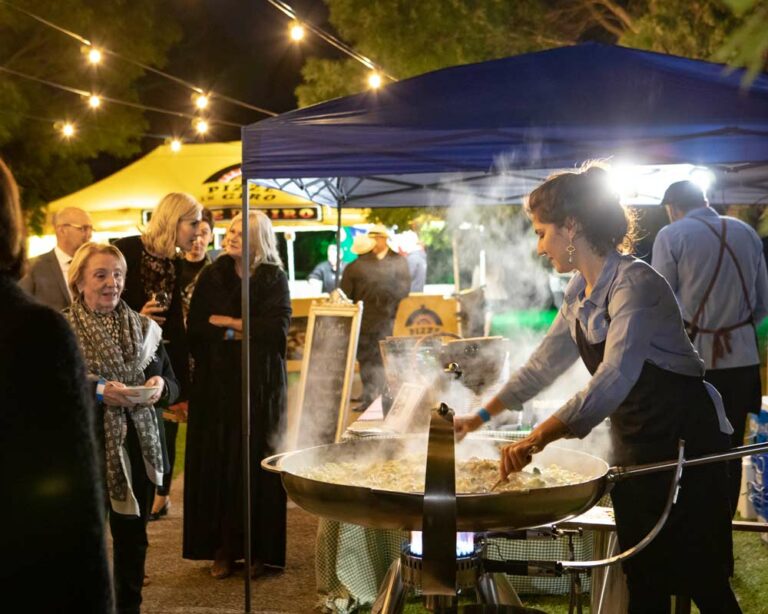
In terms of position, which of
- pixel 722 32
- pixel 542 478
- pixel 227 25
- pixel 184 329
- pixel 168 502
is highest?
pixel 227 25

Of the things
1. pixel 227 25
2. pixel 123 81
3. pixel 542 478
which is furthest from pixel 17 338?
pixel 227 25

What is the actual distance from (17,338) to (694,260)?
Answer: 4.95 m

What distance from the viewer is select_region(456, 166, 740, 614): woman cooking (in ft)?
9.97

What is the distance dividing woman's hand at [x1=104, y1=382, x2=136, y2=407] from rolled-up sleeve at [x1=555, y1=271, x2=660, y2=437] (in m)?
2.18

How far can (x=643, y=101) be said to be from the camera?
439 cm

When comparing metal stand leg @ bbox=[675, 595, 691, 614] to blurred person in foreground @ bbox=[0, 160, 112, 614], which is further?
metal stand leg @ bbox=[675, 595, 691, 614]

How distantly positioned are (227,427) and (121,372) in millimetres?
1431

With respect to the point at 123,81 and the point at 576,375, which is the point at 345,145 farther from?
the point at 123,81

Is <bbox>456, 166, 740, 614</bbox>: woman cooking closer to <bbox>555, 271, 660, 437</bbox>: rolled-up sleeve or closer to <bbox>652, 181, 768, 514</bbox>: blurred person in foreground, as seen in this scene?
<bbox>555, 271, 660, 437</bbox>: rolled-up sleeve

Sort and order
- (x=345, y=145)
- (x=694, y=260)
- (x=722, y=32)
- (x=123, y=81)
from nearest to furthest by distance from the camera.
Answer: (x=345, y=145) < (x=694, y=260) < (x=722, y=32) < (x=123, y=81)

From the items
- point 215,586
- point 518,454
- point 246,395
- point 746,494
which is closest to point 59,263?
point 246,395

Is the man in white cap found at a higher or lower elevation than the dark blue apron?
higher

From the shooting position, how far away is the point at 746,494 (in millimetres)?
6855

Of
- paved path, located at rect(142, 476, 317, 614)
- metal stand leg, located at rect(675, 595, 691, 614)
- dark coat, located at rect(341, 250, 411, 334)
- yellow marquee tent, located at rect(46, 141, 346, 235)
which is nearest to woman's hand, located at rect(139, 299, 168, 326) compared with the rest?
paved path, located at rect(142, 476, 317, 614)
